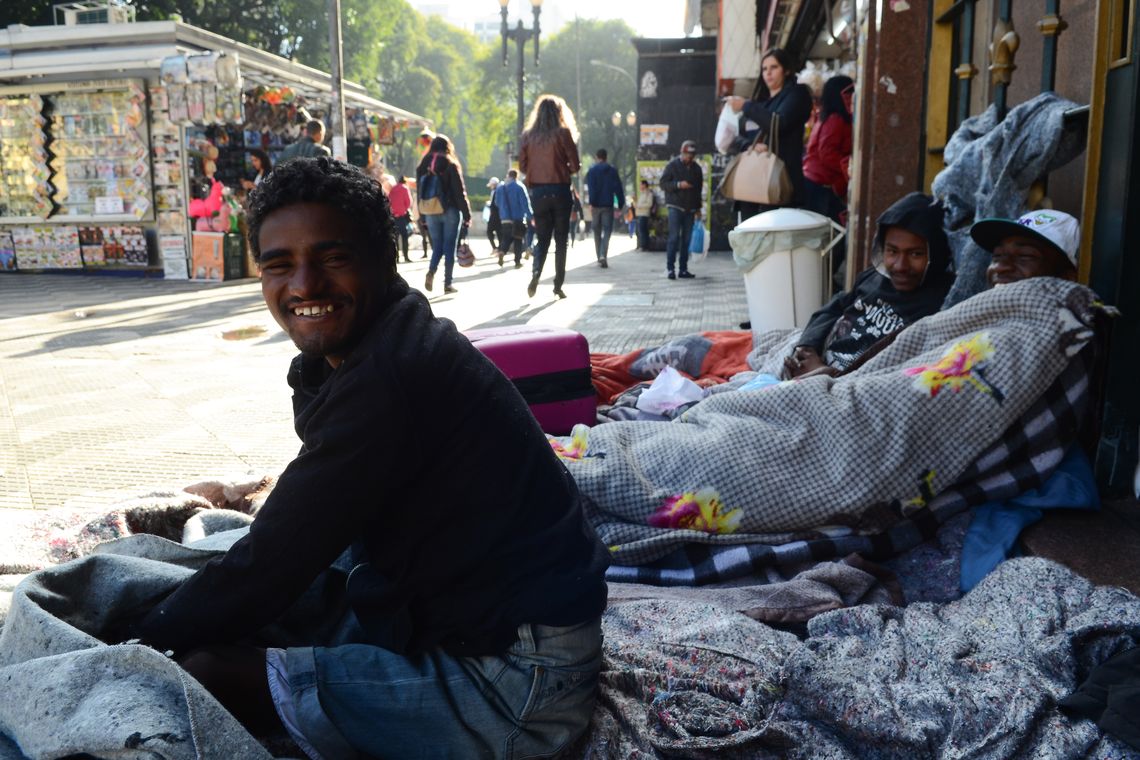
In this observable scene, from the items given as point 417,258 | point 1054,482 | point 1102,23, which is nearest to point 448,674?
point 1054,482

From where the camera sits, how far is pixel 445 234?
1118 cm

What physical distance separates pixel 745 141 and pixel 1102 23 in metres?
5.94

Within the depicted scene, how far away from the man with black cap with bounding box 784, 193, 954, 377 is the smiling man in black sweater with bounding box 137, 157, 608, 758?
8.14 feet

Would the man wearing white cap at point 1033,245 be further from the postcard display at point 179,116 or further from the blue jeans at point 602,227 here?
the blue jeans at point 602,227

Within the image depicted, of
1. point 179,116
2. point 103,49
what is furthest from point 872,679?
point 103,49

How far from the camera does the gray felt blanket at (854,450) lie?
2975 mm

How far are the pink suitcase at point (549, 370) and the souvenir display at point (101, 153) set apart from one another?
37.6 feet

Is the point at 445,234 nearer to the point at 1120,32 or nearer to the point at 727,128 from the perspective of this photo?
the point at 727,128

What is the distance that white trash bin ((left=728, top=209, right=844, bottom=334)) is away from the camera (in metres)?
6.63

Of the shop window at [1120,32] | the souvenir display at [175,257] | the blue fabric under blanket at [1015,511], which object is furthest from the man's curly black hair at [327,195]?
the souvenir display at [175,257]

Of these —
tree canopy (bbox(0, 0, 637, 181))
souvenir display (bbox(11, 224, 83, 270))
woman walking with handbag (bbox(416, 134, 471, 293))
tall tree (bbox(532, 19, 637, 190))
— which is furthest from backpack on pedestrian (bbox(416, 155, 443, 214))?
tall tree (bbox(532, 19, 637, 190))

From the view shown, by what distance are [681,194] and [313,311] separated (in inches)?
448

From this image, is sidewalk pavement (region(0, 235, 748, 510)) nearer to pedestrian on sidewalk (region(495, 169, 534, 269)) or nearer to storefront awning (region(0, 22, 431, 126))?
pedestrian on sidewalk (region(495, 169, 534, 269))

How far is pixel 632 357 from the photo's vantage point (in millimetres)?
5766
